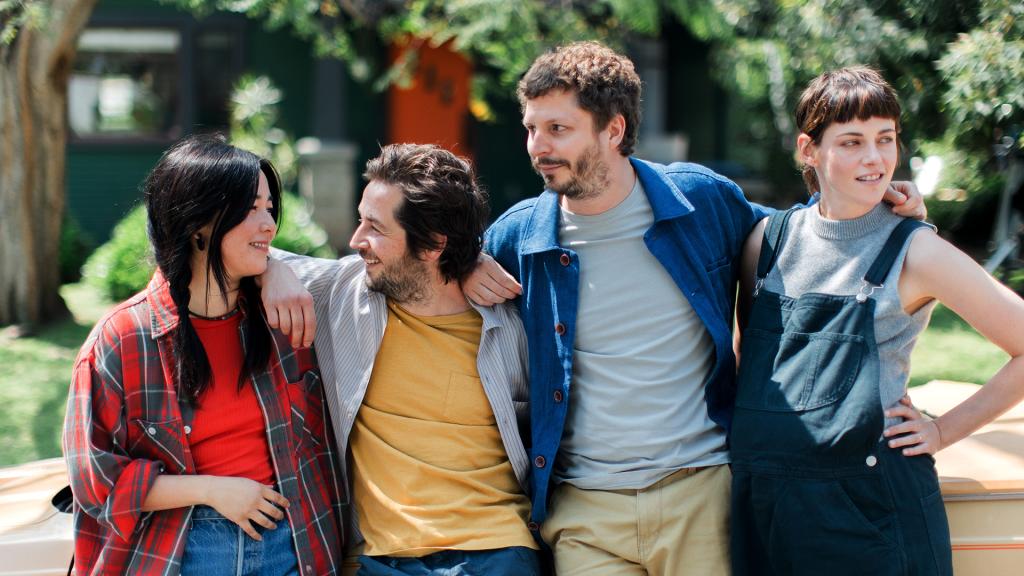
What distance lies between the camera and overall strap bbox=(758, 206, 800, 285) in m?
2.96

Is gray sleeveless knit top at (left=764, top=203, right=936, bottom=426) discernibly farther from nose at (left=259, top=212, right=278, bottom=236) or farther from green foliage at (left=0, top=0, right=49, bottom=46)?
green foliage at (left=0, top=0, right=49, bottom=46)

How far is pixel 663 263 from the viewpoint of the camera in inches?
118

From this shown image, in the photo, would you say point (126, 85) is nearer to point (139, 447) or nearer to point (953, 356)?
point (953, 356)

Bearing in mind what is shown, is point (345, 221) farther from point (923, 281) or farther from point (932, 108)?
point (923, 281)

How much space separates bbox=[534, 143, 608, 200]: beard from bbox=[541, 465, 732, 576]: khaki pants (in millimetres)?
843

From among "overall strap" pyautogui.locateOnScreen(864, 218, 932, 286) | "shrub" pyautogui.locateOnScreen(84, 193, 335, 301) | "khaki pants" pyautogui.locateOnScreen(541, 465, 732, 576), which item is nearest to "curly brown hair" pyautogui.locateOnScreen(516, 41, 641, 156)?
"overall strap" pyautogui.locateOnScreen(864, 218, 932, 286)

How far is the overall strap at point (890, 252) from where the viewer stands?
2668mm

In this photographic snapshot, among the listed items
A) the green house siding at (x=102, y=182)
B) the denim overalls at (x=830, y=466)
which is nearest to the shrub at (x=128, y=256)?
the green house siding at (x=102, y=182)

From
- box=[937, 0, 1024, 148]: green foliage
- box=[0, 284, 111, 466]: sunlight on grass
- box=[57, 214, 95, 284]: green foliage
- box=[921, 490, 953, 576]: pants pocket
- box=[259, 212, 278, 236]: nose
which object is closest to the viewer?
box=[921, 490, 953, 576]: pants pocket

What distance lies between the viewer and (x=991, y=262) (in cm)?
659

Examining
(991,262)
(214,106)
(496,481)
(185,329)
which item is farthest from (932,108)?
(214,106)

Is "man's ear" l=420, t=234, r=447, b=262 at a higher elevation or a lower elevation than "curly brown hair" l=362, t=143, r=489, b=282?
Result: lower

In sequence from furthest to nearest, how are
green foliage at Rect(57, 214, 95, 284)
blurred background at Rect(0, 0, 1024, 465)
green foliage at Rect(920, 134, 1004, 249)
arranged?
green foliage at Rect(57, 214, 95, 284), green foliage at Rect(920, 134, 1004, 249), blurred background at Rect(0, 0, 1024, 465)

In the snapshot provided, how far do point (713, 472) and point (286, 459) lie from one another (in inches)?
46.5
